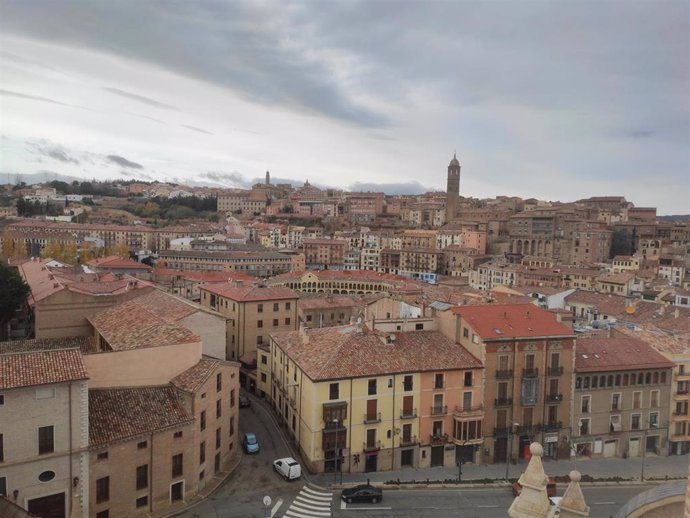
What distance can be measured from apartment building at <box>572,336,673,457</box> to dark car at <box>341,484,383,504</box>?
53.6 feet

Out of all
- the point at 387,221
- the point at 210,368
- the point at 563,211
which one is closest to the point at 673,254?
the point at 563,211

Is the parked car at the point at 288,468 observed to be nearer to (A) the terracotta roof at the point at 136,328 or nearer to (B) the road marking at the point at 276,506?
(B) the road marking at the point at 276,506

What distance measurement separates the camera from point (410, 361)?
35.5 metres

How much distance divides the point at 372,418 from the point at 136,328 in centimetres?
1530

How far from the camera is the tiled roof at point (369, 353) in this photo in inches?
1335

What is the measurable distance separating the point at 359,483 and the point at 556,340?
1617 cm

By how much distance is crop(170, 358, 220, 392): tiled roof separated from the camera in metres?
28.9

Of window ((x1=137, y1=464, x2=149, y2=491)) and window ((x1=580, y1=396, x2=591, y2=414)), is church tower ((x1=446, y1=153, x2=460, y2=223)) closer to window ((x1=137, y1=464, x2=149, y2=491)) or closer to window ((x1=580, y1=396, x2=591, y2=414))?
window ((x1=580, y1=396, x2=591, y2=414))

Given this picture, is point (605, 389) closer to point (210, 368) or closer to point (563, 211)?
point (210, 368)

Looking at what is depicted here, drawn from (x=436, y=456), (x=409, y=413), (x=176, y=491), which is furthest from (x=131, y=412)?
(x=436, y=456)

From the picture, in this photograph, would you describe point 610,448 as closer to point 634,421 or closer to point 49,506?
point 634,421

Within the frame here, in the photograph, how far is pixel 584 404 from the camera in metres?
38.5

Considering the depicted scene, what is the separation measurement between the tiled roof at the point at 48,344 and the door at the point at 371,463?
18823mm

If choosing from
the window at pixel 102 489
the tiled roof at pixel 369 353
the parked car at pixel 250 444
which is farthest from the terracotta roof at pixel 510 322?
the window at pixel 102 489
